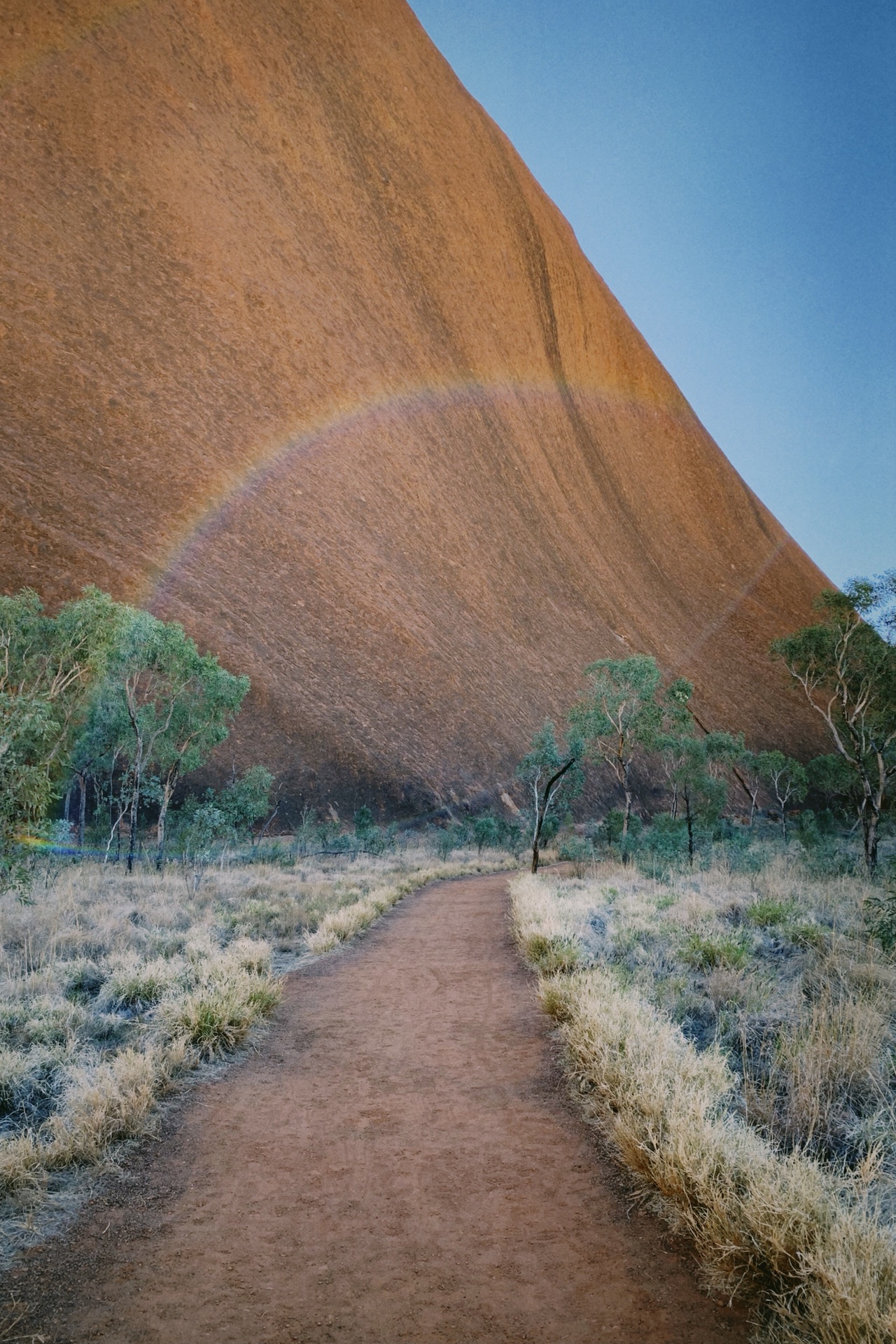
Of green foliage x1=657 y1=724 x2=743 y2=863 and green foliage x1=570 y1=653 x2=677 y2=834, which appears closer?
green foliage x1=570 y1=653 x2=677 y2=834

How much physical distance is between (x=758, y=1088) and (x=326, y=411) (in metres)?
46.1

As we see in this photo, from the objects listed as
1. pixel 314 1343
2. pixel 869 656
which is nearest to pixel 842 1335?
pixel 314 1343

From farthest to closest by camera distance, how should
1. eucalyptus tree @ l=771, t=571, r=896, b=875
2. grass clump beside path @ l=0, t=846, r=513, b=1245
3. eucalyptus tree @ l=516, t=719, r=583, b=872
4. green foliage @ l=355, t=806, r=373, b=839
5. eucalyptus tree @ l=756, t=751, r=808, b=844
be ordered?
eucalyptus tree @ l=756, t=751, r=808, b=844 → green foliage @ l=355, t=806, r=373, b=839 → eucalyptus tree @ l=516, t=719, r=583, b=872 → eucalyptus tree @ l=771, t=571, r=896, b=875 → grass clump beside path @ l=0, t=846, r=513, b=1245

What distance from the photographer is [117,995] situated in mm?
7086

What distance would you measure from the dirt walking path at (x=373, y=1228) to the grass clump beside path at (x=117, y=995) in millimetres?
362

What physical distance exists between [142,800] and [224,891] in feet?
55.6

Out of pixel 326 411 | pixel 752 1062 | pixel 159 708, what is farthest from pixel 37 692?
pixel 326 411

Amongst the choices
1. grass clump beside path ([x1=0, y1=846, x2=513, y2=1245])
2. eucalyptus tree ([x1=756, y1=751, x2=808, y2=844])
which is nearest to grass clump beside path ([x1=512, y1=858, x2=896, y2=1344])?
grass clump beside path ([x1=0, y1=846, x2=513, y2=1245])

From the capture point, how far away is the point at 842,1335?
98.6 inches

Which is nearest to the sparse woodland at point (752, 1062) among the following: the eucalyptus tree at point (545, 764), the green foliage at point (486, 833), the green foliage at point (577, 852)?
the green foliage at point (577, 852)

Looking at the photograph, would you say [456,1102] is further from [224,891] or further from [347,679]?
[347,679]

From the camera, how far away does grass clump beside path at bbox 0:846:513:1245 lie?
4.34 metres

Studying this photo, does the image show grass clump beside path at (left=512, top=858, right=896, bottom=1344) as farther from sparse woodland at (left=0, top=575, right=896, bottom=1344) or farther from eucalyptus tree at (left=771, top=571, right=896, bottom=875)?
eucalyptus tree at (left=771, top=571, right=896, bottom=875)

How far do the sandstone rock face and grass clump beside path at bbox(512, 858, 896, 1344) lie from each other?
88.9ft
